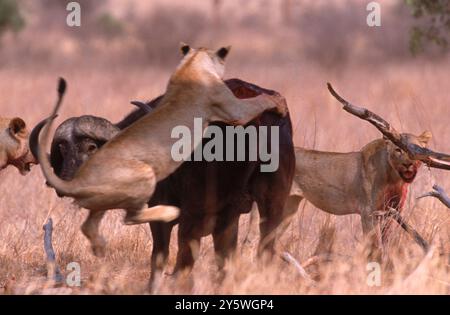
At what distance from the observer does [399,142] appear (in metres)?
6.74

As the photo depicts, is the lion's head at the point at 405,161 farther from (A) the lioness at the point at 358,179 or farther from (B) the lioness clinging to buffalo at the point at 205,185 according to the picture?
(B) the lioness clinging to buffalo at the point at 205,185

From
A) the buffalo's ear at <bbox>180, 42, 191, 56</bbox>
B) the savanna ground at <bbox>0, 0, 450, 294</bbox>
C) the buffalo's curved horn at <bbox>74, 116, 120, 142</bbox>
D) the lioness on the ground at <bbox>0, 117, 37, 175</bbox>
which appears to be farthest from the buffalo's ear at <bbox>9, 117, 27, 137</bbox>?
the buffalo's ear at <bbox>180, 42, 191, 56</bbox>

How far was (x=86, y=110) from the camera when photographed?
13.2 meters

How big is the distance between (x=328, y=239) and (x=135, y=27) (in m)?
21.7

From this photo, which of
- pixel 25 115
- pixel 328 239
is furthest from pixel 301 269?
pixel 25 115

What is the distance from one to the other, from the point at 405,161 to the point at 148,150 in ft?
7.93

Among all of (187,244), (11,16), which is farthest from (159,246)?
(11,16)

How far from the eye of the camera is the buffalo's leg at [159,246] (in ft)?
20.2

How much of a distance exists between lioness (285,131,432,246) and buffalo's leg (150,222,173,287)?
1.74 m

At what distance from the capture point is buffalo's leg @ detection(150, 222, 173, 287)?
616cm

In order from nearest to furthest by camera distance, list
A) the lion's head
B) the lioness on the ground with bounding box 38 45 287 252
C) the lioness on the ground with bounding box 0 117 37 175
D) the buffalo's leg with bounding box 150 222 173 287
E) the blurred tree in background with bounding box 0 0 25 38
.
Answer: the lioness on the ground with bounding box 38 45 287 252, the buffalo's leg with bounding box 150 222 173 287, the lioness on the ground with bounding box 0 117 37 175, the lion's head, the blurred tree in background with bounding box 0 0 25 38

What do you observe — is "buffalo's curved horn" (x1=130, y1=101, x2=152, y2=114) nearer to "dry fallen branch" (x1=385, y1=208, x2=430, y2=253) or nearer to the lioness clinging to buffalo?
the lioness clinging to buffalo

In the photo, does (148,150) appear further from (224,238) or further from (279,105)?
(224,238)

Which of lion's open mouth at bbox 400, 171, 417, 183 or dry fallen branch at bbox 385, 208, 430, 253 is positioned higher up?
lion's open mouth at bbox 400, 171, 417, 183
